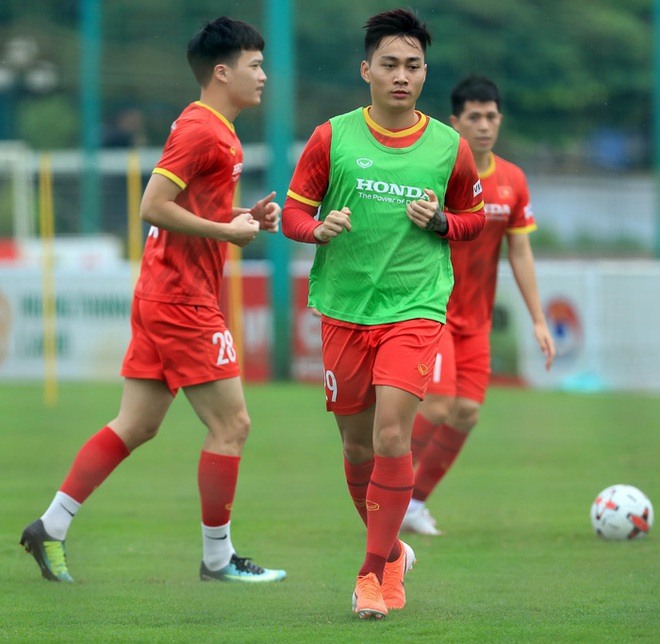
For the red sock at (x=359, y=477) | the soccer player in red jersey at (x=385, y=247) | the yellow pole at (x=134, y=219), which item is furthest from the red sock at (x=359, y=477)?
the yellow pole at (x=134, y=219)

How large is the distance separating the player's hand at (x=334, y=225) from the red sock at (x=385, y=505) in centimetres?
82

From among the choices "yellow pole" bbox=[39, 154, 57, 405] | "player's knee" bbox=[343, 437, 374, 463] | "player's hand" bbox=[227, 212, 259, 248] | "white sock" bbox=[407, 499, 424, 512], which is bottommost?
"yellow pole" bbox=[39, 154, 57, 405]

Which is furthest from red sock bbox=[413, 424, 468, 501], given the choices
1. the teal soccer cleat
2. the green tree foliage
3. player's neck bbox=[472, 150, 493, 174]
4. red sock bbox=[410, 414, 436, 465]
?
the green tree foliage

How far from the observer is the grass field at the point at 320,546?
4641 mm

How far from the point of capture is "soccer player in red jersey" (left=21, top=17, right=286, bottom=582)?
5527 mm

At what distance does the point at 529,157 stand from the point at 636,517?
13482mm

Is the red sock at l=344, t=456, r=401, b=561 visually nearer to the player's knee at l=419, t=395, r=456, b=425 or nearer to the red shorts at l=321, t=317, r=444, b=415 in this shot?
the red shorts at l=321, t=317, r=444, b=415

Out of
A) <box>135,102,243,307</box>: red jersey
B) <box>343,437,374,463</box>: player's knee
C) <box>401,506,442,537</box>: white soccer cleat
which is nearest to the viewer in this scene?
<box>343,437,374,463</box>: player's knee

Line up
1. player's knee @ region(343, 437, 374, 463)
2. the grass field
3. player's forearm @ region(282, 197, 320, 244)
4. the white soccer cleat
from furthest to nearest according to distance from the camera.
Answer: the white soccer cleat < player's knee @ region(343, 437, 374, 463) < player's forearm @ region(282, 197, 320, 244) < the grass field

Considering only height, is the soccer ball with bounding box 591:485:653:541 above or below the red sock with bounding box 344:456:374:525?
below

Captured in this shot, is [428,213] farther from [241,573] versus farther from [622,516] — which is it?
[622,516]

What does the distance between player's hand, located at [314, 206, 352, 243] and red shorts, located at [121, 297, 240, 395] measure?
91 centimetres

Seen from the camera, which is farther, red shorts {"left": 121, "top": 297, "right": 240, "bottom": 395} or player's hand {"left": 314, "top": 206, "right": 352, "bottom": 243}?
red shorts {"left": 121, "top": 297, "right": 240, "bottom": 395}

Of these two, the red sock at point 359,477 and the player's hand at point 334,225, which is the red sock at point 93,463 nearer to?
the red sock at point 359,477
